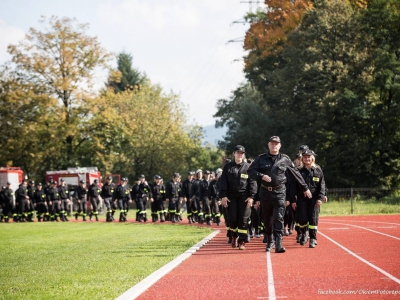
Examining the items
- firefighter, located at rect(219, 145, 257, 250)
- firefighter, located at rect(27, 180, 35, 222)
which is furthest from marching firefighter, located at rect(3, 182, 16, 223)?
firefighter, located at rect(219, 145, 257, 250)

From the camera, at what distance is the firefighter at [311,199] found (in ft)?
55.1

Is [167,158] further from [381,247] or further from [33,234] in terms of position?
[381,247]

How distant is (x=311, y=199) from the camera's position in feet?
55.6

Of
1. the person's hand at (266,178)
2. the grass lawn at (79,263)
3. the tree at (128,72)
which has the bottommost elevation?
the grass lawn at (79,263)

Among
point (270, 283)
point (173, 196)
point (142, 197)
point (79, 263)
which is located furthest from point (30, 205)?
point (270, 283)

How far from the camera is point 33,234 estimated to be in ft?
84.5

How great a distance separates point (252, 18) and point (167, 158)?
48.5 ft

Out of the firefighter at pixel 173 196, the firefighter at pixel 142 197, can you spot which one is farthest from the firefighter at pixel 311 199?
the firefighter at pixel 142 197

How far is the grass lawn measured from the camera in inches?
415

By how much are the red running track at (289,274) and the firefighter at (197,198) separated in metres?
13.9

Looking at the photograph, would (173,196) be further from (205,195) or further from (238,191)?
(238,191)

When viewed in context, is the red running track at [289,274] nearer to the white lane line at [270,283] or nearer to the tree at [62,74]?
the white lane line at [270,283]

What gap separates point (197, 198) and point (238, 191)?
15888mm

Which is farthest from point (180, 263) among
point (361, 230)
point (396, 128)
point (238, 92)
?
point (238, 92)
